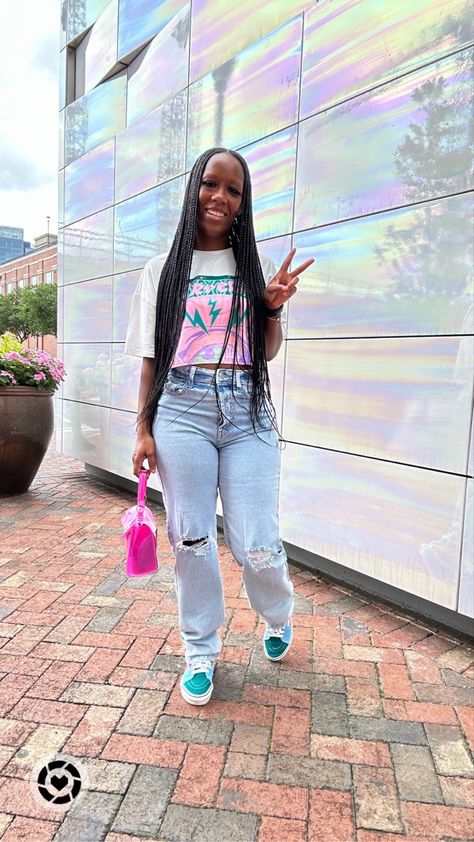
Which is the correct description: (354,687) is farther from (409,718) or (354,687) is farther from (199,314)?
(199,314)

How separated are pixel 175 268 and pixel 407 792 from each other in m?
1.79

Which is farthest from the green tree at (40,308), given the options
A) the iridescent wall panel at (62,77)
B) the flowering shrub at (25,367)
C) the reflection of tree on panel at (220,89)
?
the reflection of tree on panel at (220,89)

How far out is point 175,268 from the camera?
2.01 meters

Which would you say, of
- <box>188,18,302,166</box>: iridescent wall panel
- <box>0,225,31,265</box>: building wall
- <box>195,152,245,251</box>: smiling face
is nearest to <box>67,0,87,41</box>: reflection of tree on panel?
<box>188,18,302,166</box>: iridescent wall panel

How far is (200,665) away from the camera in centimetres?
209

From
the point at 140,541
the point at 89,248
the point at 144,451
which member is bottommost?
the point at 140,541

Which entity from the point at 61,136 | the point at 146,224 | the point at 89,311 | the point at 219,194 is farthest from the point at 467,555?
the point at 61,136

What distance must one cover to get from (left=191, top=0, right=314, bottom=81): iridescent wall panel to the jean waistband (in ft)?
8.61

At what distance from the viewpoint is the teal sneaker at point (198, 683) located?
2070 mm

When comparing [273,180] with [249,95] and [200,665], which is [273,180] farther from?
[200,665]

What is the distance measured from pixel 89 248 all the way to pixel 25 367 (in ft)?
4.59

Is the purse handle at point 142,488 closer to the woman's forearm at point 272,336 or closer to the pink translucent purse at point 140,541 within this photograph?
the pink translucent purse at point 140,541

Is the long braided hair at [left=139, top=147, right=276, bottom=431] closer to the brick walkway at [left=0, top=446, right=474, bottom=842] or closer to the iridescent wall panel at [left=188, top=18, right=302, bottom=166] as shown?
the brick walkway at [left=0, top=446, right=474, bottom=842]

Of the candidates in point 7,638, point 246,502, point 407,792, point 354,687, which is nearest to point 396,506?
point 354,687
